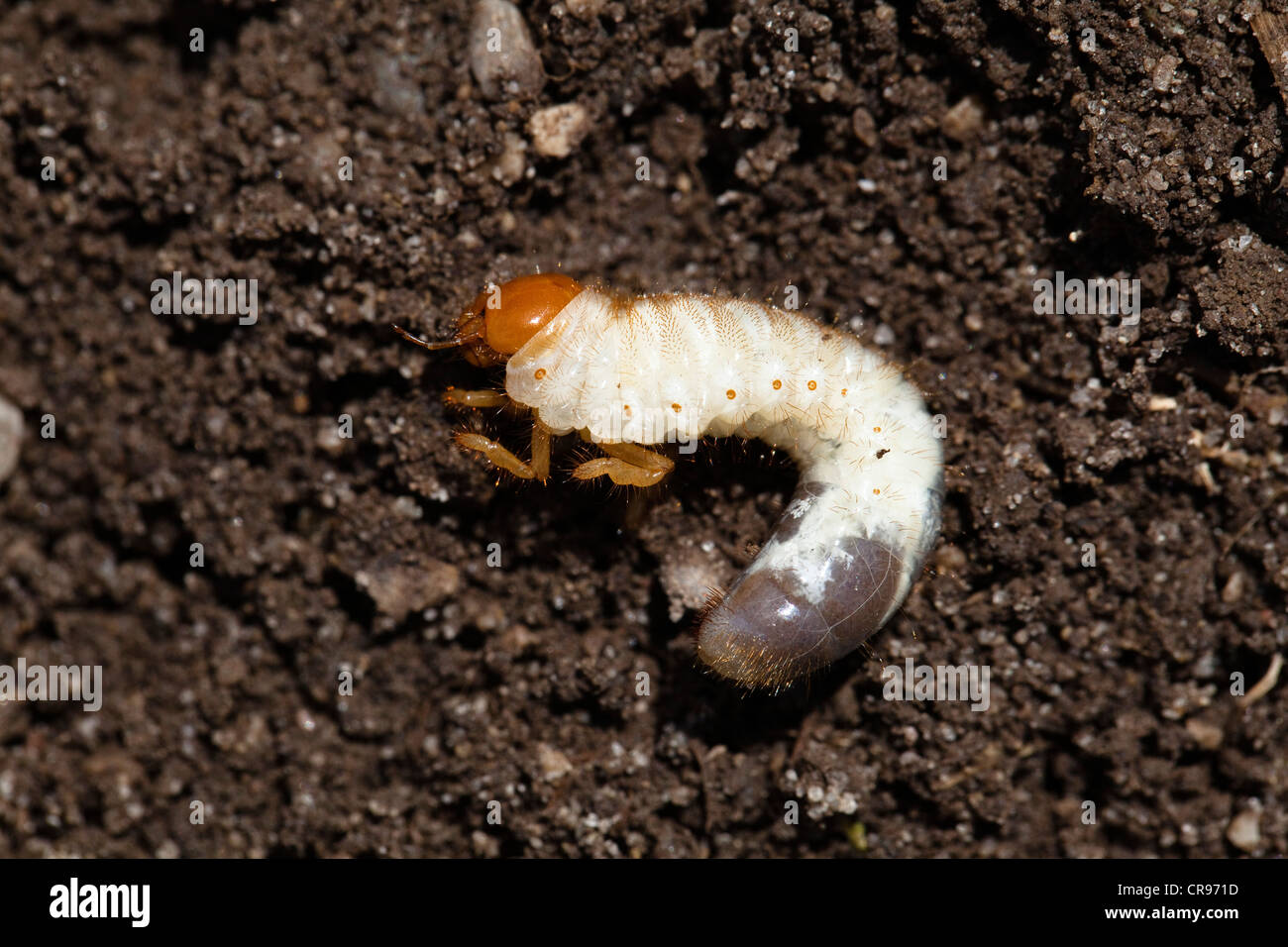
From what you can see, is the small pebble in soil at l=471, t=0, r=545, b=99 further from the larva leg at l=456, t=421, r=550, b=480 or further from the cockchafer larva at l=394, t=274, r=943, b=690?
the larva leg at l=456, t=421, r=550, b=480

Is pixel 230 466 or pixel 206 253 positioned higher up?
pixel 206 253

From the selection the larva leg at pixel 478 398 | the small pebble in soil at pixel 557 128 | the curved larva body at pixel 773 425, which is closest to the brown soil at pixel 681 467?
the small pebble in soil at pixel 557 128

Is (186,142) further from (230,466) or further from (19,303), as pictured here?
(230,466)

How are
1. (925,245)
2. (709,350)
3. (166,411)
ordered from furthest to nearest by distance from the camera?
(166,411) < (925,245) < (709,350)

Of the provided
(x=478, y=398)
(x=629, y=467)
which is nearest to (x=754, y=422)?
(x=629, y=467)

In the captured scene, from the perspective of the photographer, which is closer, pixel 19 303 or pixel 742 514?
pixel 742 514

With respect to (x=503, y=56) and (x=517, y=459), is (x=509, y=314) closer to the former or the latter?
(x=517, y=459)
